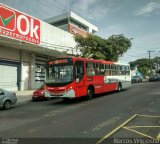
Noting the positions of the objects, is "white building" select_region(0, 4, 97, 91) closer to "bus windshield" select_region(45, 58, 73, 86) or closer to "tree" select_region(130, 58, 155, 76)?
"bus windshield" select_region(45, 58, 73, 86)

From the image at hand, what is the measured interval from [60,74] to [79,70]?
4.31 ft

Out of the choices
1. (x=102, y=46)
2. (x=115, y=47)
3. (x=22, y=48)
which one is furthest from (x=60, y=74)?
(x=115, y=47)

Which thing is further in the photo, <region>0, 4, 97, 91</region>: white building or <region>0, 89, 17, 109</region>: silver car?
<region>0, 4, 97, 91</region>: white building

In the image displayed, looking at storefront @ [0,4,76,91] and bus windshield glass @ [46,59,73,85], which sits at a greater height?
storefront @ [0,4,76,91]

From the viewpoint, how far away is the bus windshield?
16516mm

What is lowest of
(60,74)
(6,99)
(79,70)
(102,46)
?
(6,99)

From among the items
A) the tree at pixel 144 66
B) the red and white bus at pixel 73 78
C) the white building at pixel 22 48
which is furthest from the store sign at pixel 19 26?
the tree at pixel 144 66

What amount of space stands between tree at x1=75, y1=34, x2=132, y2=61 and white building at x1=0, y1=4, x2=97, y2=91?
3.56 m

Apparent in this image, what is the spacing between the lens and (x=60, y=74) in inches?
661

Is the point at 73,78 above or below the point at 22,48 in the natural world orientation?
below

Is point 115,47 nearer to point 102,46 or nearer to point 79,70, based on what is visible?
point 102,46

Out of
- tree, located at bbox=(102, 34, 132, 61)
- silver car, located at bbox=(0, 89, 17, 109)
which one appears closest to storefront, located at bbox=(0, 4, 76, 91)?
Result: tree, located at bbox=(102, 34, 132, 61)

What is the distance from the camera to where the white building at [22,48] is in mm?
24391

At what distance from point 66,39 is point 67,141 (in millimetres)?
29630
